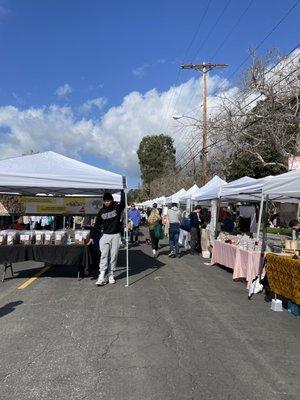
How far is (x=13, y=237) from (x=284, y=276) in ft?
20.1

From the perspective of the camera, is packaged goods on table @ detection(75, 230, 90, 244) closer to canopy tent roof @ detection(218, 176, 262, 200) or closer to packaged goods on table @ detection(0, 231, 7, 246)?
packaged goods on table @ detection(0, 231, 7, 246)

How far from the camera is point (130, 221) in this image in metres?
23.7

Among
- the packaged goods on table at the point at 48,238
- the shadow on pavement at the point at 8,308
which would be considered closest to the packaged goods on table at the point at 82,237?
the packaged goods on table at the point at 48,238

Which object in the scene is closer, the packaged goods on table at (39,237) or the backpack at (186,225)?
the packaged goods on table at (39,237)

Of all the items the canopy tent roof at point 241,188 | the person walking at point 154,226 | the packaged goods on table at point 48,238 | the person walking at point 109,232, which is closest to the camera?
the person walking at point 109,232

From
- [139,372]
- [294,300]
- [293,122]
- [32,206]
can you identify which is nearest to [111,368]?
[139,372]

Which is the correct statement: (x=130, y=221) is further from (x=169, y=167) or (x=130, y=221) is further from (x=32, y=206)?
(x=169, y=167)

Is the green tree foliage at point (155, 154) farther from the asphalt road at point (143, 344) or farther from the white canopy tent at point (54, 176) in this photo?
the asphalt road at point (143, 344)

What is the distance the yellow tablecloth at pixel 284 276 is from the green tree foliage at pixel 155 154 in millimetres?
86513

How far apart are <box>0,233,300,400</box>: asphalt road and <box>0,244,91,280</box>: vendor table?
86cm

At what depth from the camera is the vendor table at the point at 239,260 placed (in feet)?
35.1

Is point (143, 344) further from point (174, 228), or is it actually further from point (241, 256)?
point (174, 228)

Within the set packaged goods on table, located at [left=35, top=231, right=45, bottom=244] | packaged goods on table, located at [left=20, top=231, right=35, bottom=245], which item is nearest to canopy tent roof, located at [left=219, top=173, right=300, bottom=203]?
packaged goods on table, located at [left=35, top=231, right=45, bottom=244]

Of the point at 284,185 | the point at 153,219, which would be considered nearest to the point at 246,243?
the point at 284,185
